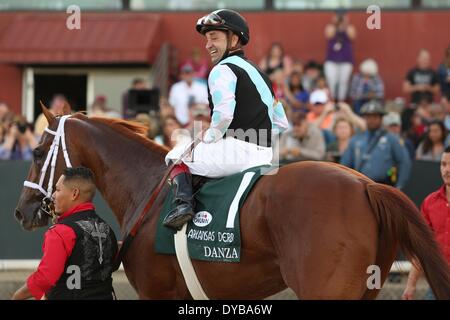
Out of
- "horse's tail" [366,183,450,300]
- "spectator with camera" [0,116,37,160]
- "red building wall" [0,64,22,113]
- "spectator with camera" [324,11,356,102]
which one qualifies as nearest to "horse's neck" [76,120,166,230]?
"horse's tail" [366,183,450,300]

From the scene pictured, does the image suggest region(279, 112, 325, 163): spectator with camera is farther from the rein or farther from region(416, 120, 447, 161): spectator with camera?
the rein

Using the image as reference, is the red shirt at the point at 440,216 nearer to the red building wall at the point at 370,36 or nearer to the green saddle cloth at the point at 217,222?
the green saddle cloth at the point at 217,222

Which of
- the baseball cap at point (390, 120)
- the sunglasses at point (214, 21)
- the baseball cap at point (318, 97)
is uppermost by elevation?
the sunglasses at point (214, 21)

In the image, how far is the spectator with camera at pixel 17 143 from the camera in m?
11.9

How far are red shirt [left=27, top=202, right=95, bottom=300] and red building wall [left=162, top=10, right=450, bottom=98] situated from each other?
10488 millimetres

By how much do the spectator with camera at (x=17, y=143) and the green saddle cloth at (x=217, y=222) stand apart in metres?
6.13

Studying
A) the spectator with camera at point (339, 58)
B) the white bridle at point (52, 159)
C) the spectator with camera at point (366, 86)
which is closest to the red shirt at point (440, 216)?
the white bridle at point (52, 159)

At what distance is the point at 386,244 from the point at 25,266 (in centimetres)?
596

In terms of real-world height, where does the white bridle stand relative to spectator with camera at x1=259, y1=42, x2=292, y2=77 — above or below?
below

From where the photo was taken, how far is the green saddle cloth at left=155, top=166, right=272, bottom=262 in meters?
5.85

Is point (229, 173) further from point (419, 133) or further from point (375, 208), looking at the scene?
point (419, 133)

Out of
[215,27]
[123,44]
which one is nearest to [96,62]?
[123,44]

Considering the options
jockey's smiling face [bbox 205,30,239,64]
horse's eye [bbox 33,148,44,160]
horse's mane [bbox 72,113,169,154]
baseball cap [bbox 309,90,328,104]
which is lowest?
horse's eye [bbox 33,148,44,160]

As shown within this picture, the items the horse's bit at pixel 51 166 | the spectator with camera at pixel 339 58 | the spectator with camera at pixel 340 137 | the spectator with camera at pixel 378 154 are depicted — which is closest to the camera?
the horse's bit at pixel 51 166
